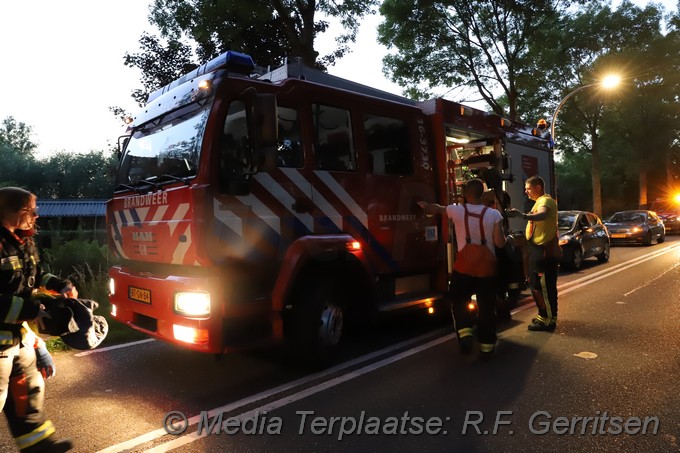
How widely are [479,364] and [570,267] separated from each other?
8242mm

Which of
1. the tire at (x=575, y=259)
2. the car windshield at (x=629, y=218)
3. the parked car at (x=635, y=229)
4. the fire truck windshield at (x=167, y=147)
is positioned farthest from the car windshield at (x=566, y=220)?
the fire truck windshield at (x=167, y=147)

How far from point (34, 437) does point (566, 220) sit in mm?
12393

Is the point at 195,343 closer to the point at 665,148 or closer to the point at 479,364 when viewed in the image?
the point at 479,364

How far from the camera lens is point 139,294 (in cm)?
423

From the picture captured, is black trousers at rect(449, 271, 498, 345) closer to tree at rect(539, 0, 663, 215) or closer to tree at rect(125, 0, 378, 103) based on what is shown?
tree at rect(125, 0, 378, 103)

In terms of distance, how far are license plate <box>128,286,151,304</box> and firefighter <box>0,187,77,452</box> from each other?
1295 millimetres

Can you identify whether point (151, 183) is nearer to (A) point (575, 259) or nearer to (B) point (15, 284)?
(B) point (15, 284)

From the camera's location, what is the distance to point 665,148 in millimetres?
34781

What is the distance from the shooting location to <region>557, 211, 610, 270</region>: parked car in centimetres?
1145

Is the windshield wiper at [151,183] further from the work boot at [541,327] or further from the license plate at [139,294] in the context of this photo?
the work boot at [541,327]

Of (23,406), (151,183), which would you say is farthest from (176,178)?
(23,406)

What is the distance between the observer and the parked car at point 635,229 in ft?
58.0

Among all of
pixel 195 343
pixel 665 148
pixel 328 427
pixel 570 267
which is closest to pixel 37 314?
pixel 195 343

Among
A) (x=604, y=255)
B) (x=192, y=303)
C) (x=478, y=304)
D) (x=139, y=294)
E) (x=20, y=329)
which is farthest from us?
(x=604, y=255)
